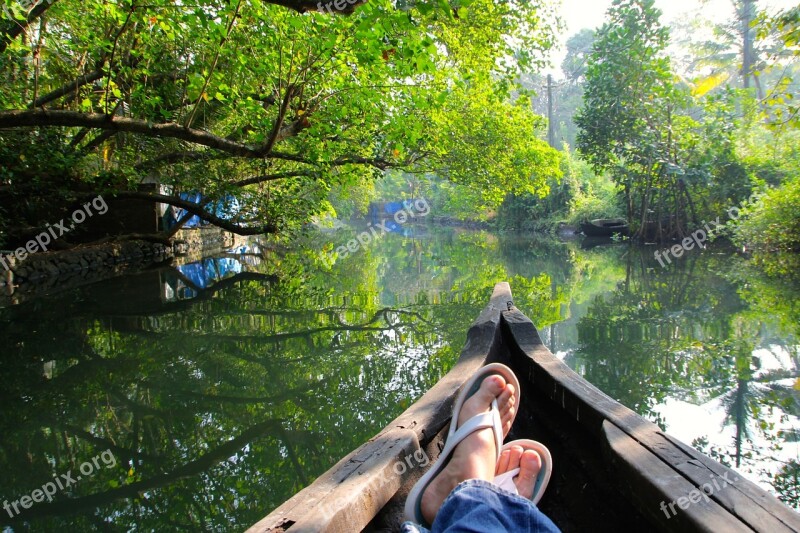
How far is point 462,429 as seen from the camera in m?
1.58

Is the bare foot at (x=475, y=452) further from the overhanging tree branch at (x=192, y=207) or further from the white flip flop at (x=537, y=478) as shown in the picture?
the overhanging tree branch at (x=192, y=207)

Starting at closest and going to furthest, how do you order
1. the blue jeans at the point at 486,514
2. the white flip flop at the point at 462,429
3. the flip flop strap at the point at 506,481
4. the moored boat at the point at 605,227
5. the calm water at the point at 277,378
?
the blue jeans at the point at 486,514 → the white flip flop at the point at 462,429 → the flip flop strap at the point at 506,481 → the calm water at the point at 277,378 → the moored boat at the point at 605,227

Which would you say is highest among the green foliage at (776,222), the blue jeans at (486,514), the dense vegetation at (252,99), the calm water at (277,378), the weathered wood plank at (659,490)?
the dense vegetation at (252,99)

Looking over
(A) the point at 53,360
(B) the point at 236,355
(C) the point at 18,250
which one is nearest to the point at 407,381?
(B) the point at 236,355

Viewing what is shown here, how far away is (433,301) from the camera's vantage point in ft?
23.7

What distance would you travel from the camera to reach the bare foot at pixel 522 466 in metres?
1.55

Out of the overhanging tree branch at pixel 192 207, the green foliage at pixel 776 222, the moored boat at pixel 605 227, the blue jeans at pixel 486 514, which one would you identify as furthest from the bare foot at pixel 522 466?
→ the moored boat at pixel 605 227

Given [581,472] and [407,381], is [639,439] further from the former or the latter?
[407,381]

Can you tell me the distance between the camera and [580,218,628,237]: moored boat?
61.0ft

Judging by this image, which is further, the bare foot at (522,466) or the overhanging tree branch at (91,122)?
the overhanging tree branch at (91,122)

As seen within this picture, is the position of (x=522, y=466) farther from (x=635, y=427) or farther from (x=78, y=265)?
(x=78, y=265)

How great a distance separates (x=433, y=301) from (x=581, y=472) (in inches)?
212

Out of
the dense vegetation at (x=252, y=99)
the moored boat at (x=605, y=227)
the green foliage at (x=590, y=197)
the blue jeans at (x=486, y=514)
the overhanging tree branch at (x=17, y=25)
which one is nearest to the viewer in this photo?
the blue jeans at (x=486, y=514)

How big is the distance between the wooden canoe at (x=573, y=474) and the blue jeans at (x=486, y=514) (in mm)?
240
